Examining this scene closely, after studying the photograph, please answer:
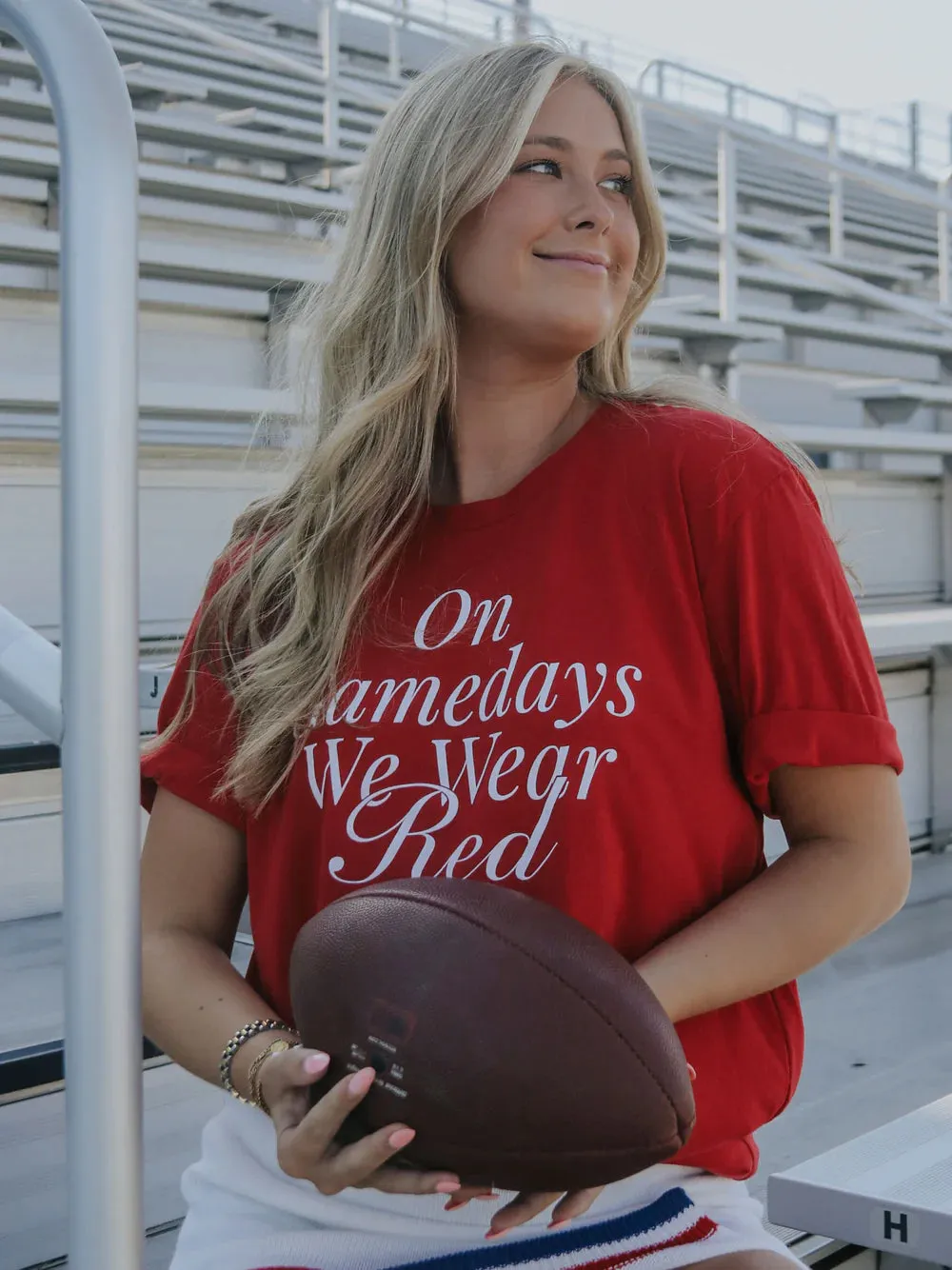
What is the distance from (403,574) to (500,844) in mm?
180

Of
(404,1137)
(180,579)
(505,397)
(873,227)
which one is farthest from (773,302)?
(404,1137)

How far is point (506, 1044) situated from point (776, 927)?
0.20 metres

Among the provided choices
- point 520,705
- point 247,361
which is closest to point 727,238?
point 247,361

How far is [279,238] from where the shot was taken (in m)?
3.02

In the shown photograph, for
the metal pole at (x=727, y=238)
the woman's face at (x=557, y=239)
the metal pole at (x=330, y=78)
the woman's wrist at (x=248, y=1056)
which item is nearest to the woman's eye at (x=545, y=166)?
the woman's face at (x=557, y=239)

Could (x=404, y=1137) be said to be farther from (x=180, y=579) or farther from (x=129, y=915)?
(x=180, y=579)

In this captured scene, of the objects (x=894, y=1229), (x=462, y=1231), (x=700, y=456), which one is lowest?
(x=894, y=1229)

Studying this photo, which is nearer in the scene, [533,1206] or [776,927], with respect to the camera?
[533,1206]

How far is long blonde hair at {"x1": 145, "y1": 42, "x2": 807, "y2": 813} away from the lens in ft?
2.75

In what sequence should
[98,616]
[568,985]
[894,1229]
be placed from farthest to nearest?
[894,1229] → [568,985] → [98,616]

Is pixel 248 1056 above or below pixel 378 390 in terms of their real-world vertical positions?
below

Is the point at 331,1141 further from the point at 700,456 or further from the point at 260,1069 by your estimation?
the point at 700,456

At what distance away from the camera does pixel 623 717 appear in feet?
2.48

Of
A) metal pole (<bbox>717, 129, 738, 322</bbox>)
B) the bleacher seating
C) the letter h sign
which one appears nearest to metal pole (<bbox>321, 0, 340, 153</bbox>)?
the bleacher seating
